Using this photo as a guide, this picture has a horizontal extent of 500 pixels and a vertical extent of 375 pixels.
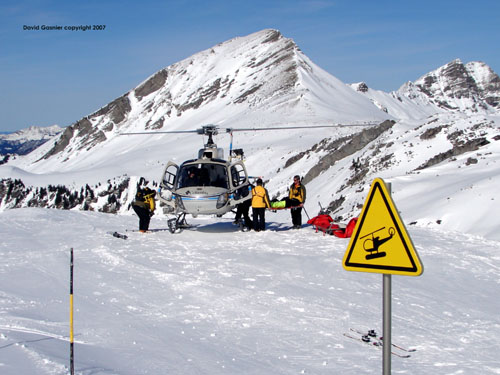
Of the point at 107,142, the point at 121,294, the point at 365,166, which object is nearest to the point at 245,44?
the point at 107,142

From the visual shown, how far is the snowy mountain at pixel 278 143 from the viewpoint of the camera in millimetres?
23922

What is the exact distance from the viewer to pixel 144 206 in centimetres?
1692

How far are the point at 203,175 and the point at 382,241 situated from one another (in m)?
12.7

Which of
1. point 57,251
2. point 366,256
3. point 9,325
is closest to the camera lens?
point 366,256

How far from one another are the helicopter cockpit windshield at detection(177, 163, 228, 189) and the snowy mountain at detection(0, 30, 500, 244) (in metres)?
7.03

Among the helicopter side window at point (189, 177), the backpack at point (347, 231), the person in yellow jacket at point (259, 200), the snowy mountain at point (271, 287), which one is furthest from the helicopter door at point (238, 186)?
the backpack at point (347, 231)

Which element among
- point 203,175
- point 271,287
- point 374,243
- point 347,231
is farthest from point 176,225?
point 374,243

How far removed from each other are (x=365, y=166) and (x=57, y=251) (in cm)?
2263

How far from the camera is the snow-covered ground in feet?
22.0

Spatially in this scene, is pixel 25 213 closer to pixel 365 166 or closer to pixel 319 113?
pixel 365 166

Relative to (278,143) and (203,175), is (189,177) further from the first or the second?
(278,143)

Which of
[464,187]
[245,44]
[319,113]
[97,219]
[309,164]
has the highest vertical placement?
[245,44]

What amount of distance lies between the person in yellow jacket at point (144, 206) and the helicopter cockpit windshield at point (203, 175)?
40.7 inches

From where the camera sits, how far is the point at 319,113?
81562mm
